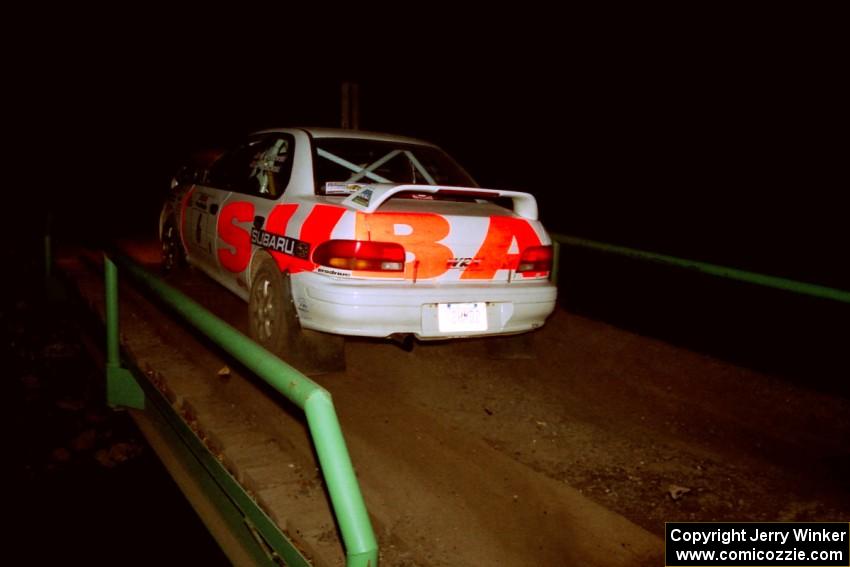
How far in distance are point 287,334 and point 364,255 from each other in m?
0.86

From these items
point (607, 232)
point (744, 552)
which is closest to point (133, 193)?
point (607, 232)

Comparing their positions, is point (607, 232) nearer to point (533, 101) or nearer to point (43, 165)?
point (533, 101)

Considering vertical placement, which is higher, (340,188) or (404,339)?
(340,188)

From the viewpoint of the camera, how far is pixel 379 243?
12.3 feet

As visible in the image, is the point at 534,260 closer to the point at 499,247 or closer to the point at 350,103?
the point at 499,247

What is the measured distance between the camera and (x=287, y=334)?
4.22 meters

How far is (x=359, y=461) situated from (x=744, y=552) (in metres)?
1.81

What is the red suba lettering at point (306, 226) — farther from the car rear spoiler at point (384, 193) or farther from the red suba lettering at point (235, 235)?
the red suba lettering at point (235, 235)

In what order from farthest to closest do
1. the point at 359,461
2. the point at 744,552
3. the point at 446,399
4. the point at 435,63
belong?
the point at 435,63, the point at 446,399, the point at 359,461, the point at 744,552

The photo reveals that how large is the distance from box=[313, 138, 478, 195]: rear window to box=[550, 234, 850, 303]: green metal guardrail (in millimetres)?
1589

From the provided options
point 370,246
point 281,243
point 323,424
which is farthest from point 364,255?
point 323,424

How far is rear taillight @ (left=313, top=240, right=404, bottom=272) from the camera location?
374cm

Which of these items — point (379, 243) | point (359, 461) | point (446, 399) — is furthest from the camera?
point (446, 399)

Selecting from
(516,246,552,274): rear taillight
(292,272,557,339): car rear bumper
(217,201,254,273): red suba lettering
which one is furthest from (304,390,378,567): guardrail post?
(217,201,254,273): red suba lettering
